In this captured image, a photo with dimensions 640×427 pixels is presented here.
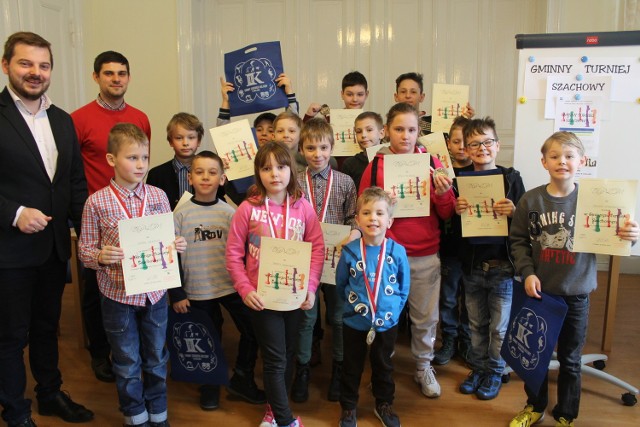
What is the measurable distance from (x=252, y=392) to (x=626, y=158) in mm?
2612

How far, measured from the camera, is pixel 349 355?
2453 millimetres

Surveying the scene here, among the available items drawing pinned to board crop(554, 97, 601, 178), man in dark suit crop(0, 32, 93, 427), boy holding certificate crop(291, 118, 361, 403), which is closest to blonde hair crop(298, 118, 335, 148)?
boy holding certificate crop(291, 118, 361, 403)

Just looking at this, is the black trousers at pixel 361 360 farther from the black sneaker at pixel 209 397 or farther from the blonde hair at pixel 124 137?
the blonde hair at pixel 124 137

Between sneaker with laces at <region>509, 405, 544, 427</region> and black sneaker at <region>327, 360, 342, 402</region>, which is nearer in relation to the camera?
sneaker with laces at <region>509, 405, 544, 427</region>

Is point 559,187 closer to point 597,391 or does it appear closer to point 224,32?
point 597,391

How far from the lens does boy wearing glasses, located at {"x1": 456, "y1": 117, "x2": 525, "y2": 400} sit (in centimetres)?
269

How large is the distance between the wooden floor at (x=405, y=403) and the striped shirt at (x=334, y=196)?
981 mm

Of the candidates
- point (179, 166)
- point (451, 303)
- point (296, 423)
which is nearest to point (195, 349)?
point (296, 423)

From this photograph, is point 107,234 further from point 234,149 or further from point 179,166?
point 234,149

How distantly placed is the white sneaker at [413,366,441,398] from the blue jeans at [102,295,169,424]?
1.35 m

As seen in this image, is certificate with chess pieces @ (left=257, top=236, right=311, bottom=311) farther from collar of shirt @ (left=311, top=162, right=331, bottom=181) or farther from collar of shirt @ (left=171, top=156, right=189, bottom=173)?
collar of shirt @ (left=171, top=156, right=189, bottom=173)

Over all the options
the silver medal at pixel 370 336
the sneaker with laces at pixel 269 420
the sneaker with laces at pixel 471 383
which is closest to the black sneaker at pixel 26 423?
the sneaker with laces at pixel 269 420

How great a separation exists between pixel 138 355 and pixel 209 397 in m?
0.55

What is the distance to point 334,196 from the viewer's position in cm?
276
